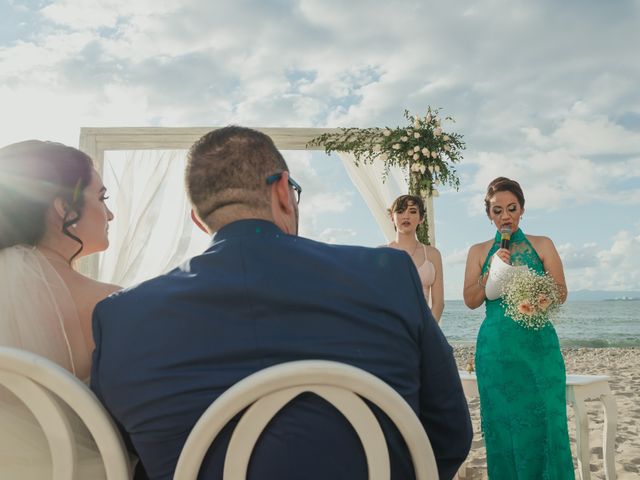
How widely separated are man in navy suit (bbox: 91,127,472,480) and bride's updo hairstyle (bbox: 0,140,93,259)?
2.67 ft

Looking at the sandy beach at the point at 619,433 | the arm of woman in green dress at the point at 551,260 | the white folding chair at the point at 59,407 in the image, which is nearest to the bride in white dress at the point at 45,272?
the white folding chair at the point at 59,407

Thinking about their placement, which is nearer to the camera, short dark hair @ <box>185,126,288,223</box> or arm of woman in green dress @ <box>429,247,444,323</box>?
short dark hair @ <box>185,126,288,223</box>

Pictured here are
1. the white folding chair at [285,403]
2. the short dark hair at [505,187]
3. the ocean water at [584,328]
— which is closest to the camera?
the white folding chair at [285,403]

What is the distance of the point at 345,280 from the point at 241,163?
0.43 meters

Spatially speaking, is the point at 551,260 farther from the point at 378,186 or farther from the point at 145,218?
the point at 145,218

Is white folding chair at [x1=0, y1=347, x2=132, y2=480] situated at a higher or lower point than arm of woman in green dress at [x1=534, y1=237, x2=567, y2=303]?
lower

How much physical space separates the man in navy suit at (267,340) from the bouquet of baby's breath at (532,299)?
8.31 feet

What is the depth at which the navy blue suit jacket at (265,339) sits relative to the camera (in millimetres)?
1165

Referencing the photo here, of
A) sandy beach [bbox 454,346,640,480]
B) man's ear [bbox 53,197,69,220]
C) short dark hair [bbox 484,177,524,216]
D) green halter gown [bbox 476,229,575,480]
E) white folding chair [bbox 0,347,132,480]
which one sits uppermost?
short dark hair [bbox 484,177,524,216]

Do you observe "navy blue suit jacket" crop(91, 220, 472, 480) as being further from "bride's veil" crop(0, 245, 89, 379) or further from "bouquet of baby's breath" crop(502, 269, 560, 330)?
"bouquet of baby's breath" crop(502, 269, 560, 330)

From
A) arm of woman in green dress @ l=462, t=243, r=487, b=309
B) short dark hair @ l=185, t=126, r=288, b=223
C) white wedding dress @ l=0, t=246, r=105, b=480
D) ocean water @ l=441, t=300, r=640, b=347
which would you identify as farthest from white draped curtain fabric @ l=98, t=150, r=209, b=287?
ocean water @ l=441, t=300, r=640, b=347

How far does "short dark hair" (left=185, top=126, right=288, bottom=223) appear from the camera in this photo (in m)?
1.46

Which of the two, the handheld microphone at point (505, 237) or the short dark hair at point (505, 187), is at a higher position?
the short dark hair at point (505, 187)

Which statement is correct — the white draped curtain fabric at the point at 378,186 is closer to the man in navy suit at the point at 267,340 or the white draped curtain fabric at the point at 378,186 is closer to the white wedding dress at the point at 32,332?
the white wedding dress at the point at 32,332
